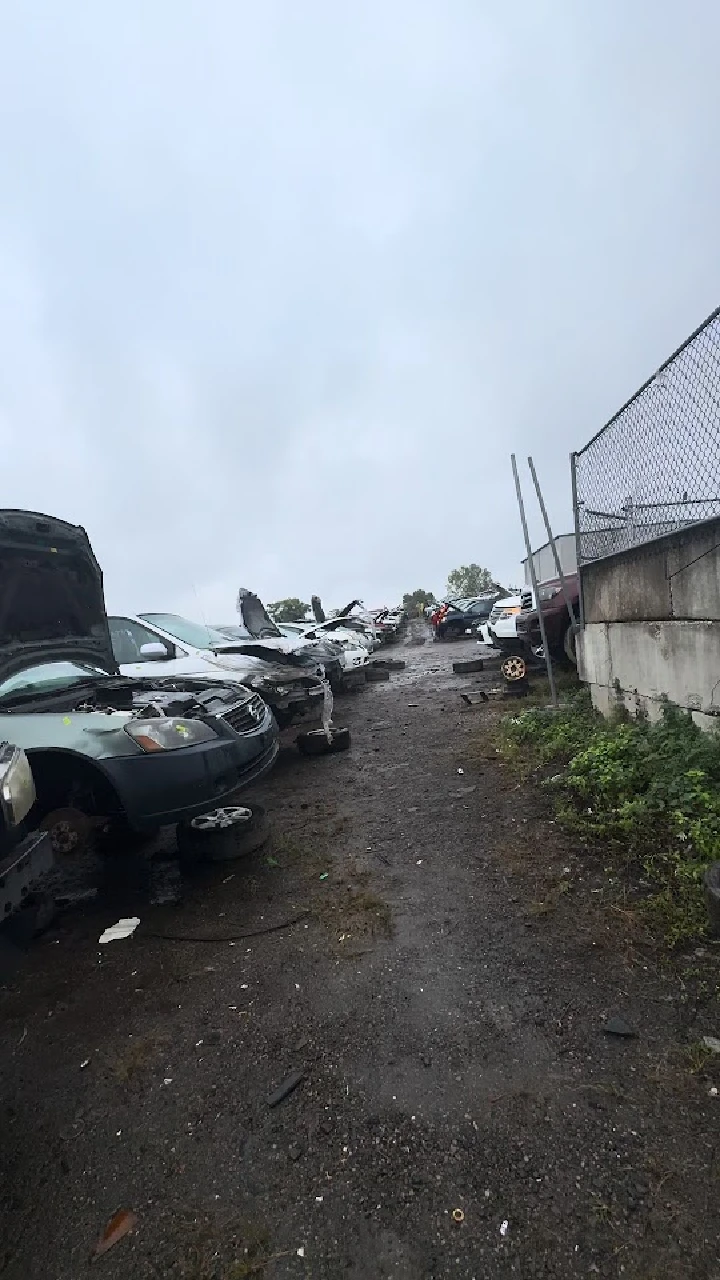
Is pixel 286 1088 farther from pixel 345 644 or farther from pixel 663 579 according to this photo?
pixel 345 644

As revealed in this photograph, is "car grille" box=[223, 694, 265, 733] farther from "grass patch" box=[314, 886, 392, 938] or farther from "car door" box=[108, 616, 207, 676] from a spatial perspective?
"car door" box=[108, 616, 207, 676]

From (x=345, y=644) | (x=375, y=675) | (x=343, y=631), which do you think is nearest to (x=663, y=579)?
(x=375, y=675)

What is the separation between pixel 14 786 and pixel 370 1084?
1.87 meters

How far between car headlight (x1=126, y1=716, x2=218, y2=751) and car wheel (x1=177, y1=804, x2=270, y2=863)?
552mm

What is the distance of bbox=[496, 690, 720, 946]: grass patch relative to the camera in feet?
9.68

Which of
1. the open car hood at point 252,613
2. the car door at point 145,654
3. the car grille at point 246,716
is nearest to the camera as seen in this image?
the car grille at point 246,716

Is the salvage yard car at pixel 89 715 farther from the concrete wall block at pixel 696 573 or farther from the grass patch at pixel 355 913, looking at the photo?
the concrete wall block at pixel 696 573

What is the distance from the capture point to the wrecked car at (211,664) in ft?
20.6

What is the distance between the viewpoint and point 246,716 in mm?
4633

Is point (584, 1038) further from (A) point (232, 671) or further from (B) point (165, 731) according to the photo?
(A) point (232, 671)

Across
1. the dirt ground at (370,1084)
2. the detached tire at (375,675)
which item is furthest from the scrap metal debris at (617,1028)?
the detached tire at (375,675)

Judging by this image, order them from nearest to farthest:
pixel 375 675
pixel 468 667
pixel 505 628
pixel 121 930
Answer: pixel 121 930 < pixel 505 628 < pixel 468 667 < pixel 375 675

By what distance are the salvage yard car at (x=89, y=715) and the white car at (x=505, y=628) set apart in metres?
5.57

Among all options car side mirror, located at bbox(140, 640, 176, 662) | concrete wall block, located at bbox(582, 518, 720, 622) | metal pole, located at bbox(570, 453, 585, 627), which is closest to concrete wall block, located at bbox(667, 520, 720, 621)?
concrete wall block, located at bbox(582, 518, 720, 622)
